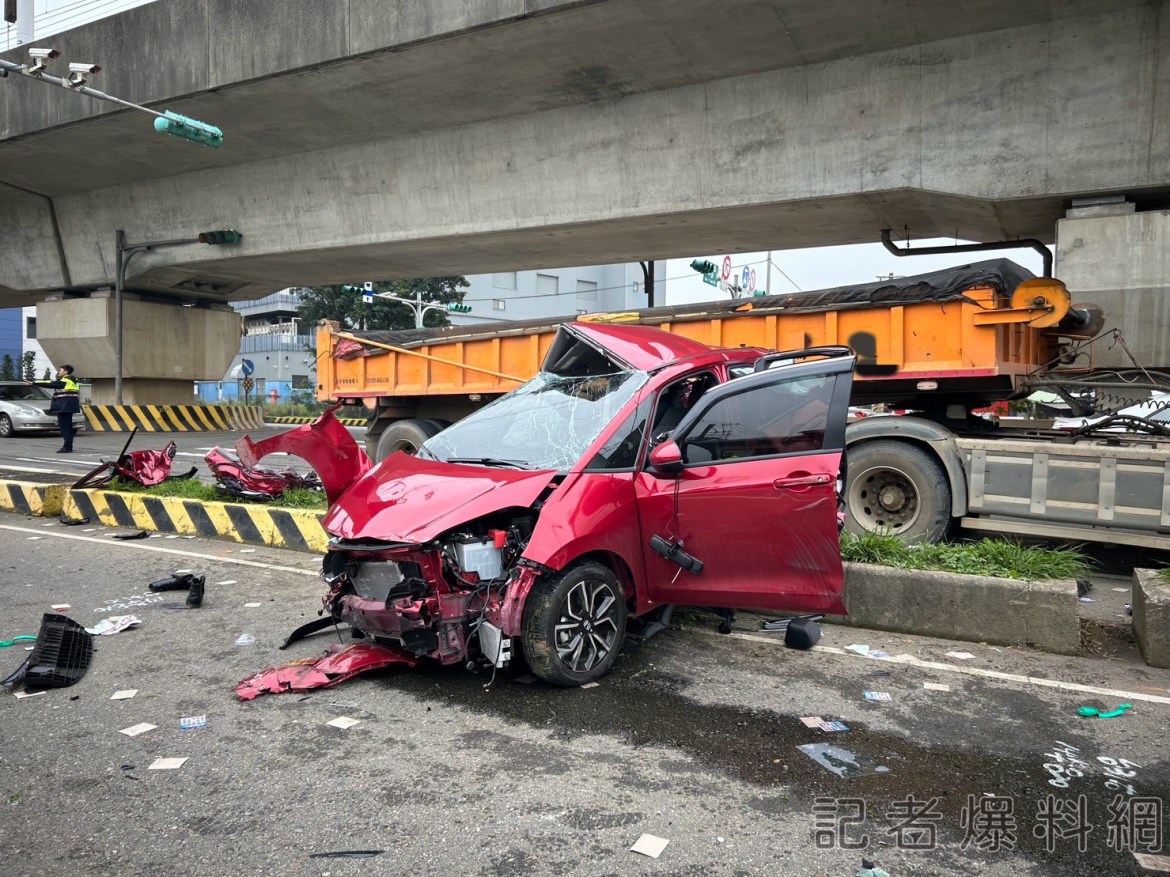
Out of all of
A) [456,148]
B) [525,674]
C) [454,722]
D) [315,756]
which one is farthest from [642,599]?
[456,148]

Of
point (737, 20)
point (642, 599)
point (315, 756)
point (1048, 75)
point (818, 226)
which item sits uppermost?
point (737, 20)

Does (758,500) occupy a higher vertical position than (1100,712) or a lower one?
higher

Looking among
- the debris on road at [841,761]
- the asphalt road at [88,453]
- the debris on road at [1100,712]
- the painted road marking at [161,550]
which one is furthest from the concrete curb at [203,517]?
the debris on road at [1100,712]

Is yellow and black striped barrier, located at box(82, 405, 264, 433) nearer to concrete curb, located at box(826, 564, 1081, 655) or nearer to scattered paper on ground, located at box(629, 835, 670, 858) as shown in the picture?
concrete curb, located at box(826, 564, 1081, 655)

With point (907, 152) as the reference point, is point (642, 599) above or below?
below

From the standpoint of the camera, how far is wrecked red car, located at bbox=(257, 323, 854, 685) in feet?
13.4

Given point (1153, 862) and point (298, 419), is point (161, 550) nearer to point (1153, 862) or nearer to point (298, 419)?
point (1153, 862)

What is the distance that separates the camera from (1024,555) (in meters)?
5.57

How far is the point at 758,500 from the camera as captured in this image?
15.0 ft

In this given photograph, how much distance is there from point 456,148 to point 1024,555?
13.4 metres

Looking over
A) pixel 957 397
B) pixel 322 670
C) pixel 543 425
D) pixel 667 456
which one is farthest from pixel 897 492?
pixel 322 670

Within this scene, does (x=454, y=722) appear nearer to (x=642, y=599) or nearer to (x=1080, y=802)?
(x=642, y=599)

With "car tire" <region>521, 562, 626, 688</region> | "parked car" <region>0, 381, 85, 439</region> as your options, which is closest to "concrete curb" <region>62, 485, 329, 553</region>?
"car tire" <region>521, 562, 626, 688</region>

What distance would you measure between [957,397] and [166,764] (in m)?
7.44
